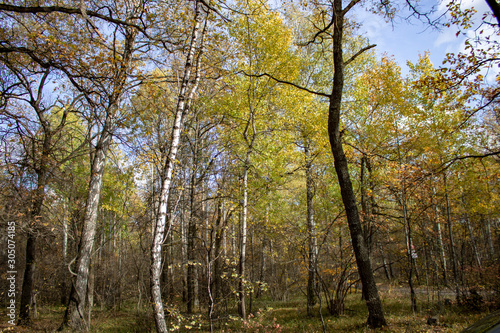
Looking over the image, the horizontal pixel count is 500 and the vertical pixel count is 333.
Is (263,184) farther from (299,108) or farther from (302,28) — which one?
(302,28)

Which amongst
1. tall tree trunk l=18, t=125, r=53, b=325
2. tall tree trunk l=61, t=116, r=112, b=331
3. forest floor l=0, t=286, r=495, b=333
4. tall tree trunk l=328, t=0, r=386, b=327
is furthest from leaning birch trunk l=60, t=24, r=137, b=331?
tall tree trunk l=328, t=0, r=386, b=327

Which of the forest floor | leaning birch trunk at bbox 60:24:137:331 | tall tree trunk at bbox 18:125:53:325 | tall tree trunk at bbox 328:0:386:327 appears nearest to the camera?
tall tree trunk at bbox 328:0:386:327

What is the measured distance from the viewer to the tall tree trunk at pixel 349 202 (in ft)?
18.2

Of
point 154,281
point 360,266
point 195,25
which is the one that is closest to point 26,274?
point 154,281

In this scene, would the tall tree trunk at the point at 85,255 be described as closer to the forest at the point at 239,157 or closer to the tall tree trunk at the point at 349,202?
the forest at the point at 239,157

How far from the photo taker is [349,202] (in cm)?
588

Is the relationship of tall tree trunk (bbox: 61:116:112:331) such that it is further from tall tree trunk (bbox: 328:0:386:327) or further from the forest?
tall tree trunk (bbox: 328:0:386:327)

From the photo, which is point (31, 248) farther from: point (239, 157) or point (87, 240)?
point (239, 157)

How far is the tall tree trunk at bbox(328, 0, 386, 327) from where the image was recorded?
18.2 ft

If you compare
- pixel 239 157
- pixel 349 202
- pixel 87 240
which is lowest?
pixel 87 240

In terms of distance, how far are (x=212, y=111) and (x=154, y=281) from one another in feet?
23.3

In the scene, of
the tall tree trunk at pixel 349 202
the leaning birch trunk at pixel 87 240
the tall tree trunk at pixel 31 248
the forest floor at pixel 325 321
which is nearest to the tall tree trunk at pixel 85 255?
the leaning birch trunk at pixel 87 240

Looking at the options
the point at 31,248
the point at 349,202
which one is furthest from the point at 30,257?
the point at 349,202

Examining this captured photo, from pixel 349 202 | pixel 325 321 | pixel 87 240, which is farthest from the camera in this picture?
pixel 325 321
